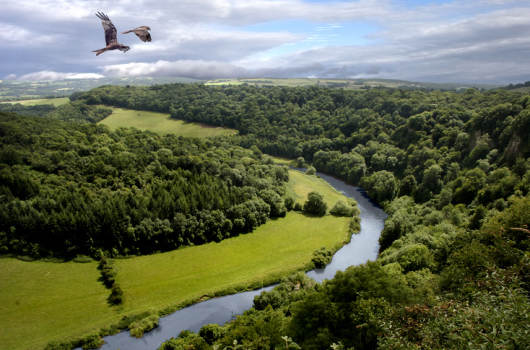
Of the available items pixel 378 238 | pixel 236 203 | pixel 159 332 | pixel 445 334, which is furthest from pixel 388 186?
pixel 445 334

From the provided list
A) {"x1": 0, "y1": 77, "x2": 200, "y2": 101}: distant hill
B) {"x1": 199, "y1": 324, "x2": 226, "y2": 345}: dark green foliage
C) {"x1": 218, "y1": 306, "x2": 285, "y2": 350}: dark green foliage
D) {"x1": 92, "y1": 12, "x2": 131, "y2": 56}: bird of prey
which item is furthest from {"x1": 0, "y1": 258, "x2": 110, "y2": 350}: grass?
{"x1": 0, "y1": 77, "x2": 200, "y2": 101}: distant hill

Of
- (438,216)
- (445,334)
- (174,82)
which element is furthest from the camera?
(174,82)

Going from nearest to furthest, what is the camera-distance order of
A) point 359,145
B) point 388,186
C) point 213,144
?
1. point 388,186
2. point 213,144
3. point 359,145

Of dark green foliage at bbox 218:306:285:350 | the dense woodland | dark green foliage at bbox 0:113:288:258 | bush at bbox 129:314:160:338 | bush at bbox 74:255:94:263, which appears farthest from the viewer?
dark green foliage at bbox 0:113:288:258

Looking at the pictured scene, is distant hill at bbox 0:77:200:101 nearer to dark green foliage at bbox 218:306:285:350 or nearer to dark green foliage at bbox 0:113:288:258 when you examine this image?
dark green foliage at bbox 0:113:288:258

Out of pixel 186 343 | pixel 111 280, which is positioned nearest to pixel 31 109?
pixel 111 280

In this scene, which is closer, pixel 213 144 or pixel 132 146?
pixel 132 146

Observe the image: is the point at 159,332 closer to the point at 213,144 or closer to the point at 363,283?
the point at 363,283
